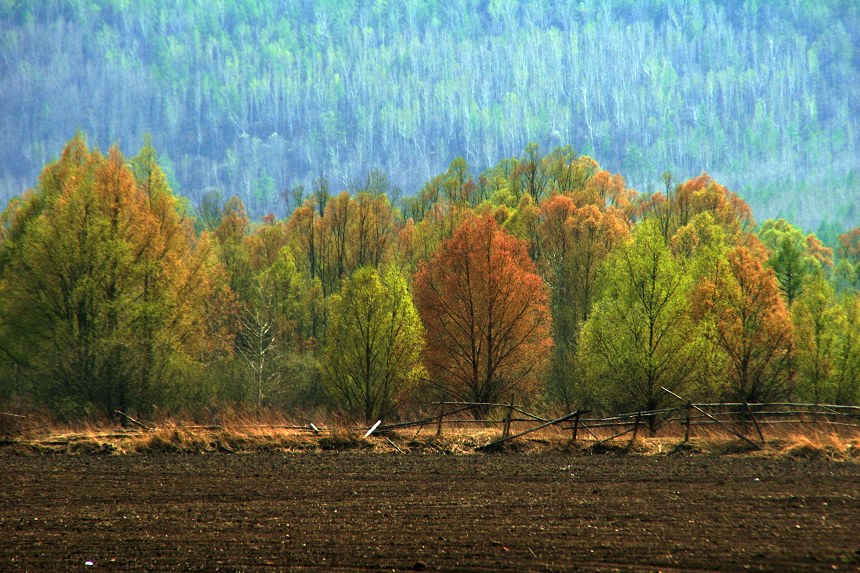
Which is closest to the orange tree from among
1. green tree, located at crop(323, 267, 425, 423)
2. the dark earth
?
green tree, located at crop(323, 267, 425, 423)

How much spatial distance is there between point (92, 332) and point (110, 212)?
6.03 meters

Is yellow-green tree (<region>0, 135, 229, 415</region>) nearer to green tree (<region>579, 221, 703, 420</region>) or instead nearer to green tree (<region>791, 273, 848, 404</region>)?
green tree (<region>579, 221, 703, 420</region>)

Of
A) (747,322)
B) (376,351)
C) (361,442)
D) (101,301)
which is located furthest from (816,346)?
(101,301)

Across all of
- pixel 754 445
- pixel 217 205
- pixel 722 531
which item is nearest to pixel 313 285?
pixel 217 205

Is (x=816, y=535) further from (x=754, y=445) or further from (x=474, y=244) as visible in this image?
(x=474, y=244)

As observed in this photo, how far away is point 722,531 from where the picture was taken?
1136 centimetres

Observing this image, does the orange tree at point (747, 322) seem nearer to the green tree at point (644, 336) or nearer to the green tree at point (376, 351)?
the green tree at point (644, 336)

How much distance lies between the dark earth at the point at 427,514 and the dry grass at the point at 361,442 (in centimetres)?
131

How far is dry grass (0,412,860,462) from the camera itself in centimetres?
2016

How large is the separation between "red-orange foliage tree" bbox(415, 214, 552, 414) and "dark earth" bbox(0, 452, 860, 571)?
22.0m

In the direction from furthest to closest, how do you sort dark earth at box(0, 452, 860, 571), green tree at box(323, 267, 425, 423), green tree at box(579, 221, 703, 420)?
green tree at box(323, 267, 425, 423) < green tree at box(579, 221, 703, 420) < dark earth at box(0, 452, 860, 571)

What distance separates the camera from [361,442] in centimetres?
2162

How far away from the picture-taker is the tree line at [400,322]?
33.5m

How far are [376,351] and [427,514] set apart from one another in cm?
2443
